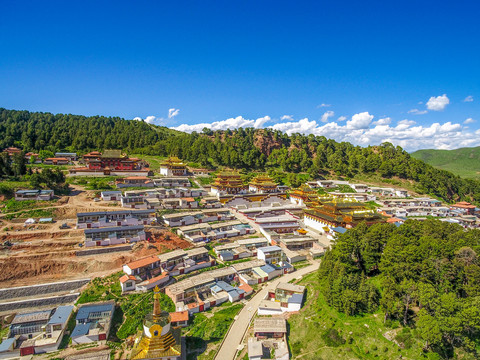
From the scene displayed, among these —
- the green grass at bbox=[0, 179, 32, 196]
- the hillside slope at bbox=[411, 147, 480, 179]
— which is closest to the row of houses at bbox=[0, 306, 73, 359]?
the green grass at bbox=[0, 179, 32, 196]

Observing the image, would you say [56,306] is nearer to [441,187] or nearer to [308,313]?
[308,313]

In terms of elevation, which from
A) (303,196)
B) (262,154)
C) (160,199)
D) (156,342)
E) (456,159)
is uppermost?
(456,159)

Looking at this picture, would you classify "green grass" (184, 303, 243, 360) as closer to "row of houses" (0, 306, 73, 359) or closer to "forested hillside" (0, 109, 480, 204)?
"row of houses" (0, 306, 73, 359)

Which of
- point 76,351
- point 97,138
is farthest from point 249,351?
point 97,138

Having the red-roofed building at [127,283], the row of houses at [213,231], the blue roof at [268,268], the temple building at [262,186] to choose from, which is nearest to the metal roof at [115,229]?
the row of houses at [213,231]

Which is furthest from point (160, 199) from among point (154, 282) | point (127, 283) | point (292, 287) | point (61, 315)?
point (292, 287)

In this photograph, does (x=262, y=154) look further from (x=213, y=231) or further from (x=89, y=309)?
(x=89, y=309)

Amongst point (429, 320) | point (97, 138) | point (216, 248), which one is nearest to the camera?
point (429, 320)
